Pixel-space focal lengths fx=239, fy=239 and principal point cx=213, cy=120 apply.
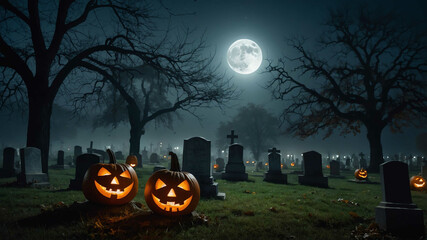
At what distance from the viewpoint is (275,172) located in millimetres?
15672

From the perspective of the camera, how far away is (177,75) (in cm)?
1241

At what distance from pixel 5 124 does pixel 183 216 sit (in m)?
65.7

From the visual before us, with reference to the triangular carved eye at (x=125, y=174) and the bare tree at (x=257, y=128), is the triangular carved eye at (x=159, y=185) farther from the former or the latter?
the bare tree at (x=257, y=128)

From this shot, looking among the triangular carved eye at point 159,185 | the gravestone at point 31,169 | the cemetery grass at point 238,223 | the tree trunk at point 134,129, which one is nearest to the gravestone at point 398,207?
the cemetery grass at point 238,223

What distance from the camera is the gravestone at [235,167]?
609 inches

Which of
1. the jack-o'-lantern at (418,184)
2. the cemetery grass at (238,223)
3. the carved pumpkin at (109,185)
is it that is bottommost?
the jack-o'-lantern at (418,184)

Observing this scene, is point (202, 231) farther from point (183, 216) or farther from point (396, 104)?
point (396, 104)

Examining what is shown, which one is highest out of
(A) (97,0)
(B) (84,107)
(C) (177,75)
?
(A) (97,0)

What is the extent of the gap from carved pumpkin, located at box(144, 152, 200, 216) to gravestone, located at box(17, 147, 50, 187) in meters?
8.07

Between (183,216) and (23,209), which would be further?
(23,209)

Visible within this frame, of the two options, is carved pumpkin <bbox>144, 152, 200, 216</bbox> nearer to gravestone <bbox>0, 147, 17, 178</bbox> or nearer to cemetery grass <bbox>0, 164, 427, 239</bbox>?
cemetery grass <bbox>0, 164, 427, 239</bbox>

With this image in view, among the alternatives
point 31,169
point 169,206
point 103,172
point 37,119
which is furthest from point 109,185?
point 37,119

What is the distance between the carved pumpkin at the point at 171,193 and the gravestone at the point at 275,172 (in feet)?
37.2

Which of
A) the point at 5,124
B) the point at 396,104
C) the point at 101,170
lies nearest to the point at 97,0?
the point at 101,170
